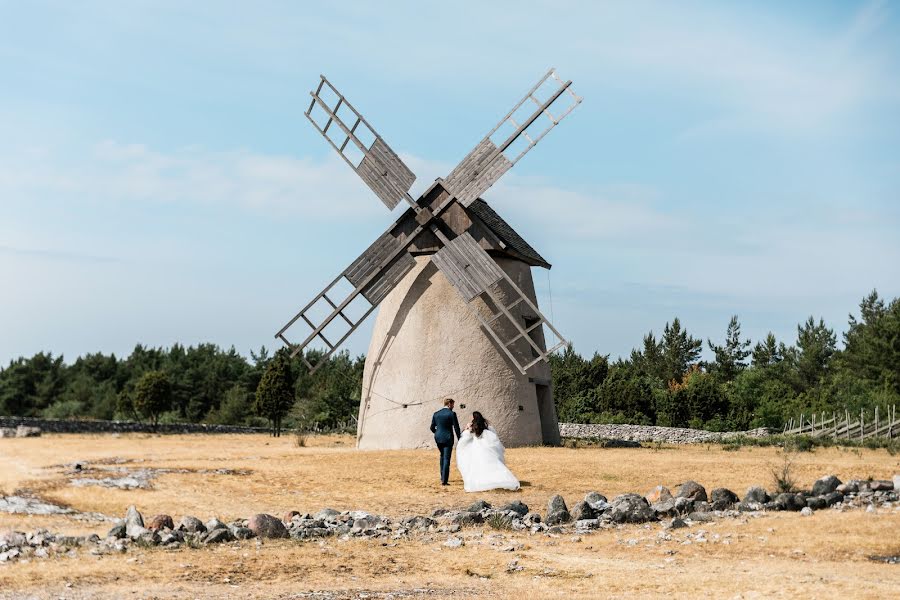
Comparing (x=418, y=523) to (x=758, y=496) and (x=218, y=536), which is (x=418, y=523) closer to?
(x=218, y=536)

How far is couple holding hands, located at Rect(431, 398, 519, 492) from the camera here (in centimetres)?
1844

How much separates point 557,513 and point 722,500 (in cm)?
262

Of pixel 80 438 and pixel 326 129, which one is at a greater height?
pixel 326 129

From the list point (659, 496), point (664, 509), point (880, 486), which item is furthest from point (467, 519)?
point (880, 486)

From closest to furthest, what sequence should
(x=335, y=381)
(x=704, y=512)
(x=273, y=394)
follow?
(x=704, y=512) → (x=273, y=394) → (x=335, y=381)

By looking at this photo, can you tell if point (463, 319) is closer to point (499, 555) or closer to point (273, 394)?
point (499, 555)

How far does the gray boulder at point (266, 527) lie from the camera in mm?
13359

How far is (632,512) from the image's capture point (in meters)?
14.7

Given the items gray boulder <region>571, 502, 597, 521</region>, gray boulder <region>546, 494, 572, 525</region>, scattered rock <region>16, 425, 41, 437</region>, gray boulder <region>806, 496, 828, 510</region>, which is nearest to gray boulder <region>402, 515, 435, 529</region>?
gray boulder <region>546, 494, 572, 525</region>

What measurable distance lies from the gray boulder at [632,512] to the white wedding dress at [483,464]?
3.75m

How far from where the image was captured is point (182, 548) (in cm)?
1257

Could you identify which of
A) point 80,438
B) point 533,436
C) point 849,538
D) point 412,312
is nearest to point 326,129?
point 412,312

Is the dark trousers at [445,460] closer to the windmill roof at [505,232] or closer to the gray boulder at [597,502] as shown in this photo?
the gray boulder at [597,502]

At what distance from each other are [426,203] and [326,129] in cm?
382
